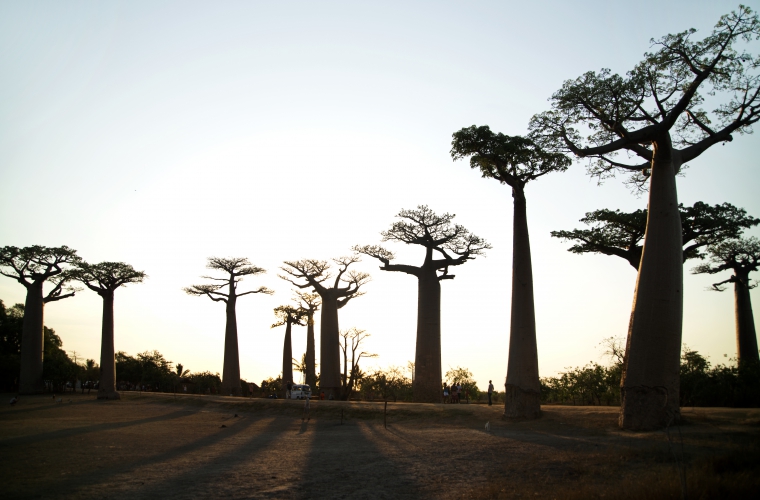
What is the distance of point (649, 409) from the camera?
35.3 ft

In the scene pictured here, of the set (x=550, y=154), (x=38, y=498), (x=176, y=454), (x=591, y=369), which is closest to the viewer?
(x=38, y=498)

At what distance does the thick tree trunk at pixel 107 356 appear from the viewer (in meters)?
29.5

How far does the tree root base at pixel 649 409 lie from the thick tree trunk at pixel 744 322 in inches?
563

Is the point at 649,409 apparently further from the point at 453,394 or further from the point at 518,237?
the point at 453,394

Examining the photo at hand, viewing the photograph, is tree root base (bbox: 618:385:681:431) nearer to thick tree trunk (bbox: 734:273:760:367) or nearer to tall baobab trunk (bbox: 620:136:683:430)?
tall baobab trunk (bbox: 620:136:683:430)

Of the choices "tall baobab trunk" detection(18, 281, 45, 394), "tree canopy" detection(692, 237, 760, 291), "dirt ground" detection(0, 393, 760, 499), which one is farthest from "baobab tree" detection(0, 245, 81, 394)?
"tree canopy" detection(692, 237, 760, 291)

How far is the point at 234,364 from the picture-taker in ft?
112

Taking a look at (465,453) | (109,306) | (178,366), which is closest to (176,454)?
(465,453)

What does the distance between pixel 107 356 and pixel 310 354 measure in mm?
14333

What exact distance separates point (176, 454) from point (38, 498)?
4.07 m

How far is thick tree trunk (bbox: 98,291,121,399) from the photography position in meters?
29.5

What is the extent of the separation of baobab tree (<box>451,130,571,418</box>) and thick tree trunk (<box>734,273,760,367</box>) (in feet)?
41.8

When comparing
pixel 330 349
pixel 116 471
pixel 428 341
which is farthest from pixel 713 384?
pixel 330 349

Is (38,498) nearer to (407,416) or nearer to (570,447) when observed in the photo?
(570,447)
